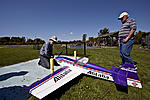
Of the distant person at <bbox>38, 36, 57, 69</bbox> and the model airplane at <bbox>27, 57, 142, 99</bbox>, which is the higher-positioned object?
the distant person at <bbox>38, 36, 57, 69</bbox>

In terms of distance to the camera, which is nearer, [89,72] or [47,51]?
[89,72]

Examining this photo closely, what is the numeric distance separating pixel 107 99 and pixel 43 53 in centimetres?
374

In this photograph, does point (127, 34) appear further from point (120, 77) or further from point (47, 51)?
point (47, 51)

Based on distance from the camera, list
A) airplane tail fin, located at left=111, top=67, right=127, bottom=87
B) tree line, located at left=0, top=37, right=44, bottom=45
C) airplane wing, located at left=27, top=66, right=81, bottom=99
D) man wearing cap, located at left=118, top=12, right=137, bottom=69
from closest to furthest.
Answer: airplane wing, located at left=27, top=66, right=81, bottom=99
airplane tail fin, located at left=111, top=67, right=127, bottom=87
man wearing cap, located at left=118, top=12, right=137, bottom=69
tree line, located at left=0, top=37, right=44, bottom=45

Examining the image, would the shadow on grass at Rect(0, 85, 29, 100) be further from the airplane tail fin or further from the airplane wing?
the airplane tail fin

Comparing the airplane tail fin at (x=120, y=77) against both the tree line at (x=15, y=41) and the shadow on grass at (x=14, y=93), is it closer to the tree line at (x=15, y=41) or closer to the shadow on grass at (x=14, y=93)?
the shadow on grass at (x=14, y=93)

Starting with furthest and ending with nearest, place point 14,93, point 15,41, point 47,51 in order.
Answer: point 15,41 < point 47,51 < point 14,93

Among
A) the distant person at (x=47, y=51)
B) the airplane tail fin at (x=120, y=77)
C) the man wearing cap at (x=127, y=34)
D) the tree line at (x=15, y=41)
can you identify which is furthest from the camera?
the tree line at (x=15, y=41)

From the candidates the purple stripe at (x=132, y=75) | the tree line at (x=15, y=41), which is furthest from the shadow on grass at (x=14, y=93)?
the tree line at (x=15, y=41)

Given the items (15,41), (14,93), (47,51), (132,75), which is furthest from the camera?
(15,41)

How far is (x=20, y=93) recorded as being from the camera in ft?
7.73

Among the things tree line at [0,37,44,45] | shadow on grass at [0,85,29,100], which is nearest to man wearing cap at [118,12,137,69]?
shadow on grass at [0,85,29,100]

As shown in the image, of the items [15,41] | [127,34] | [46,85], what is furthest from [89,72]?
[15,41]

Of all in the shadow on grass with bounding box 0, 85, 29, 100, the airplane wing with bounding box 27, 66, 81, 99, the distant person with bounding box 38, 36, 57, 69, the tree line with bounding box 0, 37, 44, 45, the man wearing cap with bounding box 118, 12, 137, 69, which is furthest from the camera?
the tree line with bounding box 0, 37, 44, 45
